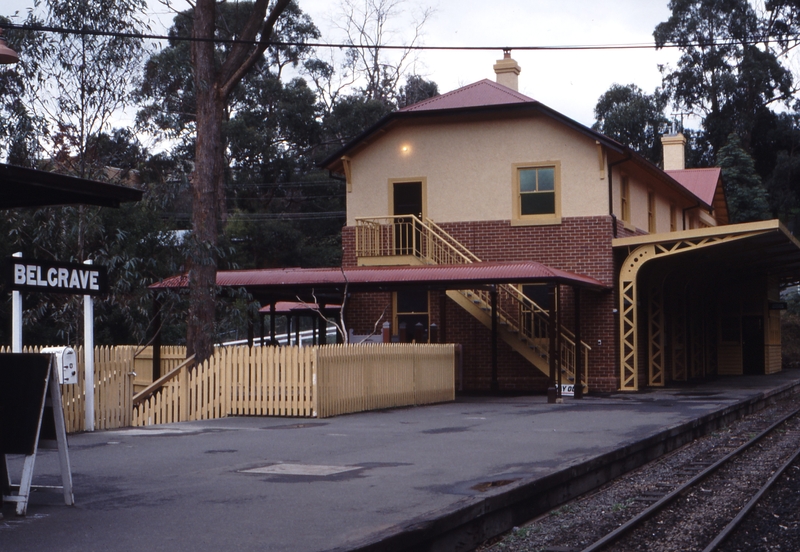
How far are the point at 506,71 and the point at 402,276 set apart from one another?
1032 centimetres

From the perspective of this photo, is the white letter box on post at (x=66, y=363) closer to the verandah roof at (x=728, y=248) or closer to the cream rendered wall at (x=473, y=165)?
the cream rendered wall at (x=473, y=165)

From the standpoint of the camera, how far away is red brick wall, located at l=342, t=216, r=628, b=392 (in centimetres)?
2412

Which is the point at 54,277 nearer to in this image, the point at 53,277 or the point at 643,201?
the point at 53,277

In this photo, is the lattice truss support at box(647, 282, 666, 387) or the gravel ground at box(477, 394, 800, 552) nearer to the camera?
the gravel ground at box(477, 394, 800, 552)

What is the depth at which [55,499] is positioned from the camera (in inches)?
322

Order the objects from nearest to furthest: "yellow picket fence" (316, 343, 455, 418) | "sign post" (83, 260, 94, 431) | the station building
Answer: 1. "sign post" (83, 260, 94, 431)
2. "yellow picket fence" (316, 343, 455, 418)
3. the station building

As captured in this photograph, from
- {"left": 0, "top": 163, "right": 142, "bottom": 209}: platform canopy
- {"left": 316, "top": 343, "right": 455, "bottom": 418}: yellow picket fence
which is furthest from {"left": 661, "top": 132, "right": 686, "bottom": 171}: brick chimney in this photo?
{"left": 0, "top": 163, "right": 142, "bottom": 209}: platform canopy

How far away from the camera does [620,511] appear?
9.37 m

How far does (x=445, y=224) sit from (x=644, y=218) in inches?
246

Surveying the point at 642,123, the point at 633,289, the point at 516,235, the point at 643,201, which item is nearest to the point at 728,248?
the point at 643,201

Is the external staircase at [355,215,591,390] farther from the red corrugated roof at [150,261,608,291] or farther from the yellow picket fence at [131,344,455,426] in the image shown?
the yellow picket fence at [131,344,455,426]

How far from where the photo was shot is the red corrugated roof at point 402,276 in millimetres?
20016

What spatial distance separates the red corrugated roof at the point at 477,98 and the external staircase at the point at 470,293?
3.05 meters

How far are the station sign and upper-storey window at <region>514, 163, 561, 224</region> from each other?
667 inches
